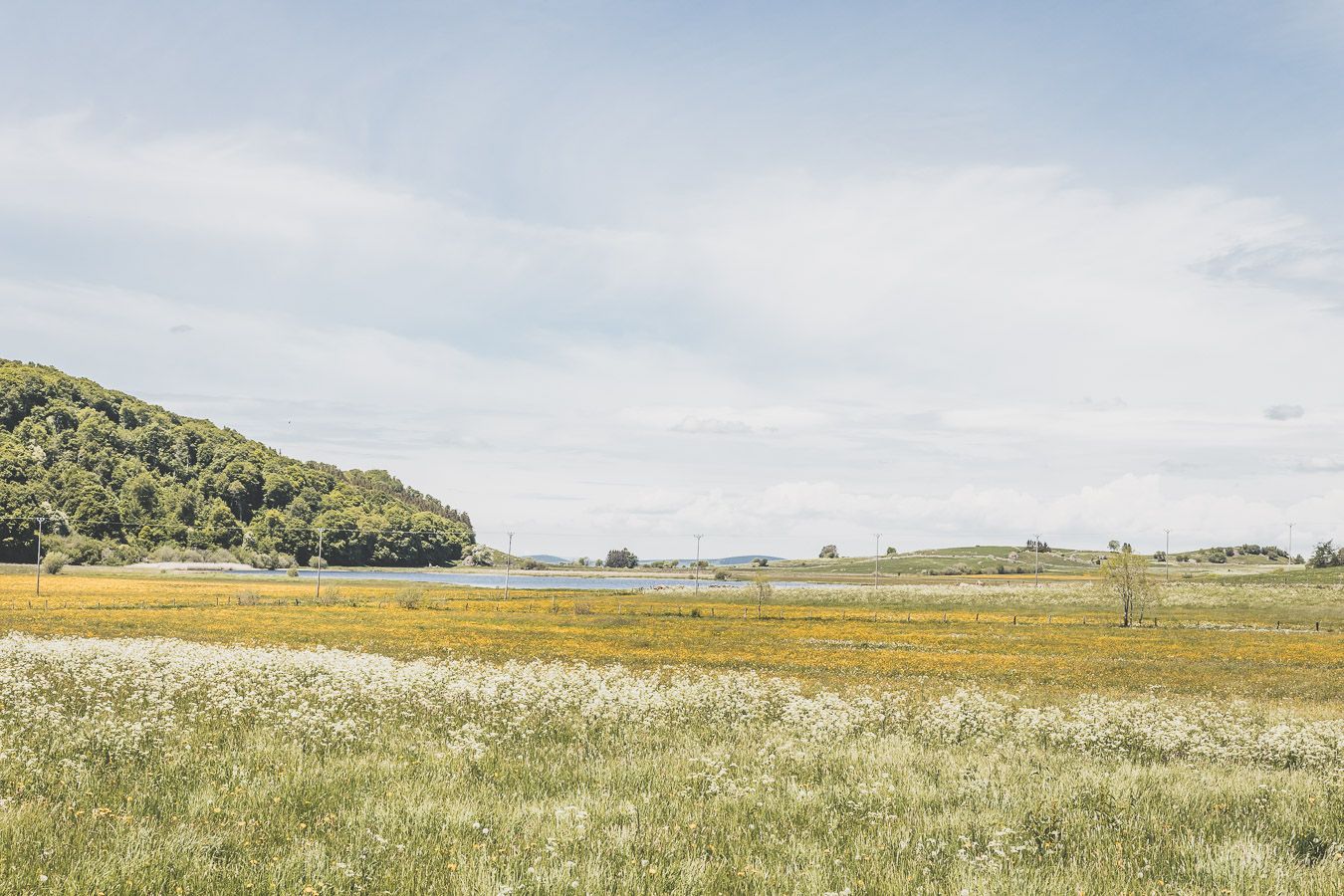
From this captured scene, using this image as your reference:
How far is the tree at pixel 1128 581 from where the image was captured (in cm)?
7206

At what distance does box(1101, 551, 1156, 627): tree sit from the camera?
236ft

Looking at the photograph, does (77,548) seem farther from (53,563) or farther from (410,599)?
(410,599)

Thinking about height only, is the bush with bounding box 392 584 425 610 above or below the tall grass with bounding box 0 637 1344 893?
below

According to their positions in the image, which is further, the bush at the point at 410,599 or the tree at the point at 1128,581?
the bush at the point at 410,599

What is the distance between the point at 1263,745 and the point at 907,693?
1066cm

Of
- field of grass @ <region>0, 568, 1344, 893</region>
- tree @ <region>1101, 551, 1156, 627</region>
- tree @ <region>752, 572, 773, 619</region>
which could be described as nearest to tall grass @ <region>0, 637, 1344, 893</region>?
field of grass @ <region>0, 568, 1344, 893</region>

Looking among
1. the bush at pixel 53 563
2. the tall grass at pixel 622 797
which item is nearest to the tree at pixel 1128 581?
the tall grass at pixel 622 797

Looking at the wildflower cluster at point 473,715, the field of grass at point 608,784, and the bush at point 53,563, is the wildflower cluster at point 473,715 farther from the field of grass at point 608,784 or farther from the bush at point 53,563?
the bush at point 53,563

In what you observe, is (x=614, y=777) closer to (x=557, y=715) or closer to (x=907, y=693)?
(x=557, y=715)

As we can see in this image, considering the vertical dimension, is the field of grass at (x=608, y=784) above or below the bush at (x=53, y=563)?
above

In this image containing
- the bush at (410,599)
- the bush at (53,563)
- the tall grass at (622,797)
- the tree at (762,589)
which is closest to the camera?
the tall grass at (622,797)

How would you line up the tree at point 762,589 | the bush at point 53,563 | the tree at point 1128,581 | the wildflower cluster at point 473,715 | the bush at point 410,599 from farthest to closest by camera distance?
the bush at point 53,563 → the tree at point 762,589 → the bush at point 410,599 → the tree at point 1128,581 → the wildflower cluster at point 473,715

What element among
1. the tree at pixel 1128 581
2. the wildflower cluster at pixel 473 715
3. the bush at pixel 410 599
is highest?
the wildflower cluster at pixel 473 715

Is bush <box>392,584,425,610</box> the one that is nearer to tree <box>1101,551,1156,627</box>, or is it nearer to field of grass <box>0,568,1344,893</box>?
field of grass <box>0,568,1344,893</box>
